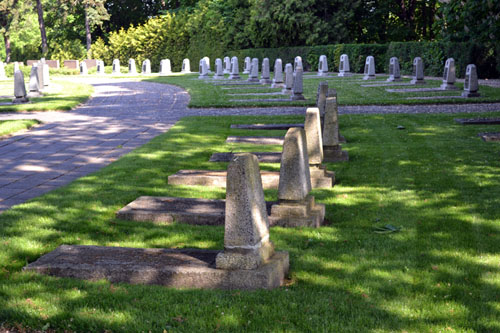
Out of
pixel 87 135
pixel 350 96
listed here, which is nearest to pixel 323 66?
pixel 350 96

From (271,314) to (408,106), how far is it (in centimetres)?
1426

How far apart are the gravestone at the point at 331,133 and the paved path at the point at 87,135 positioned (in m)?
3.68

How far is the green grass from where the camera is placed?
12.8 metres

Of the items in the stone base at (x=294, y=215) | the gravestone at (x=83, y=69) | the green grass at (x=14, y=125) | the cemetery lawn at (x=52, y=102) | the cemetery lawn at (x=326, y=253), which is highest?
the gravestone at (x=83, y=69)

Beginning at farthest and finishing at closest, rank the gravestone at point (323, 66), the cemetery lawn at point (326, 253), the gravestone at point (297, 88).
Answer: the gravestone at point (323, 66), the gravestone at point (297, 88), the cemetery lawn at point (326, 253)

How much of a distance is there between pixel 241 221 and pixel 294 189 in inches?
61.9

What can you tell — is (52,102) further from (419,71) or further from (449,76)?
(419,71)

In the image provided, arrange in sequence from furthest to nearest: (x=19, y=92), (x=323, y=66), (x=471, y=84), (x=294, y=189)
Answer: (x=323, y=66) → (x=19, y=92) → (x=471, y=84) → (x=294, y=189)

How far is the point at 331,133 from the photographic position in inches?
361

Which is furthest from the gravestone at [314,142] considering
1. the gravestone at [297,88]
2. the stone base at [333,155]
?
the gravestone at [297,88]

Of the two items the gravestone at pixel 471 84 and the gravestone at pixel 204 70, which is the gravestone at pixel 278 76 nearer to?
the gravestone at pixel 471 84

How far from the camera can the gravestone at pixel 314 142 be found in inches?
290

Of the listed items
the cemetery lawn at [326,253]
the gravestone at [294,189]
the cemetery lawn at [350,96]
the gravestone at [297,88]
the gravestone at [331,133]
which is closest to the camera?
the cemetery lawn at [326,253]

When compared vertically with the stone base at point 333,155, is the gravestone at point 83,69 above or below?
above
